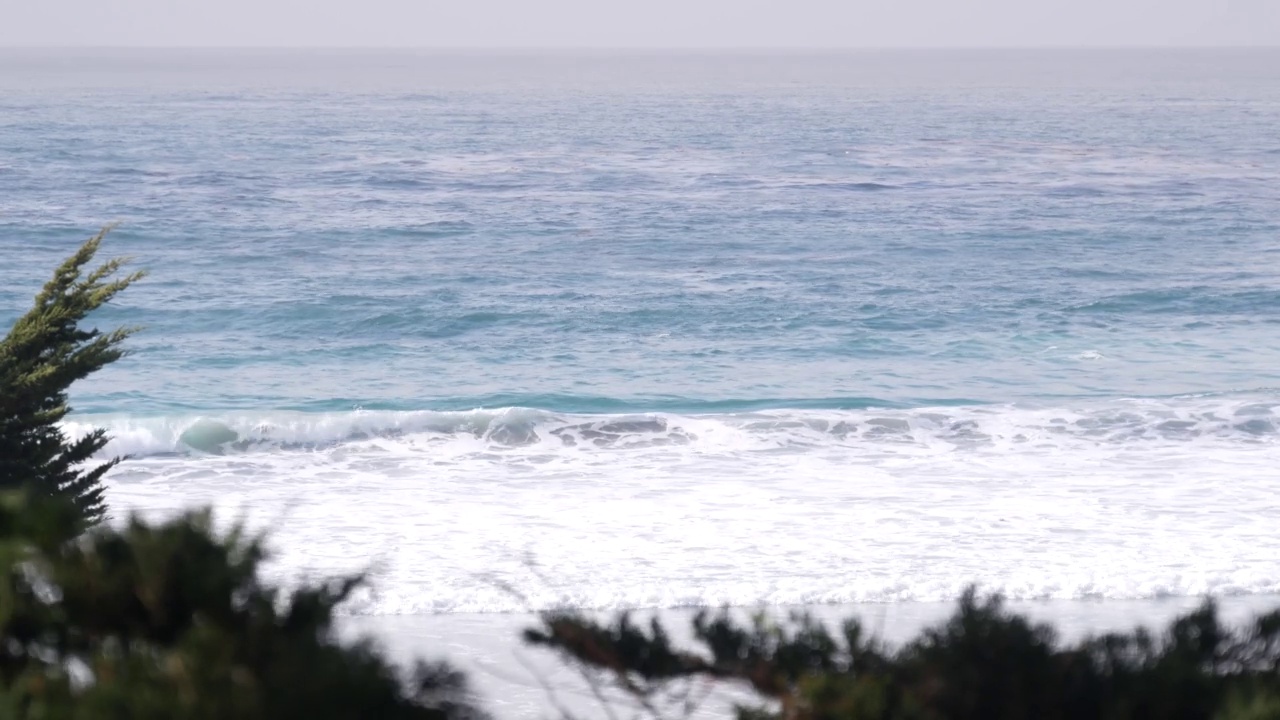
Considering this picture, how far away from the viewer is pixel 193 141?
156ft

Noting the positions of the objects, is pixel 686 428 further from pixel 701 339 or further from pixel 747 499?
pixel 701 339

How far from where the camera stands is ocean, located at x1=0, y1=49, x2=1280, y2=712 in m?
11.9

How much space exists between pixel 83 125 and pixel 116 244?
956 inches

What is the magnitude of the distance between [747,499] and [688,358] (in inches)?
322

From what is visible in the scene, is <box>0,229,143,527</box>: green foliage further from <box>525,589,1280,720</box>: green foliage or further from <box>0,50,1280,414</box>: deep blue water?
<box>0,50,1280,414</box>: deep blue water

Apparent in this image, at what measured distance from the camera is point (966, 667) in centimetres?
311

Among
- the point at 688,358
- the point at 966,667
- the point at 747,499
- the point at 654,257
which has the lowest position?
the point at 688,358

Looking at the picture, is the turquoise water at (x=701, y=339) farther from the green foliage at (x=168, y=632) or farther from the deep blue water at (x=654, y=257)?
the green foliage at (x=168, y=632)

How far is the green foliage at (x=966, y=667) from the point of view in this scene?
298 cm

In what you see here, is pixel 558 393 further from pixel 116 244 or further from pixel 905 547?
pixel 116 244

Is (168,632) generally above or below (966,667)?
above

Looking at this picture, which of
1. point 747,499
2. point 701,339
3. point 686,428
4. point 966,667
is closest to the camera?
point 966,667

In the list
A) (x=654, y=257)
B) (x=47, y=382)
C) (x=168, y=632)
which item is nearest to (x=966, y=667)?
(x=168, y=632)

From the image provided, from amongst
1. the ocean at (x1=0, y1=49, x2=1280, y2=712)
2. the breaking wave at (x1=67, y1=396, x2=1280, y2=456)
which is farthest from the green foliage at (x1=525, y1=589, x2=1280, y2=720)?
the breaking wave at (x1=67, y1=396, x2=1280, y2=456)
